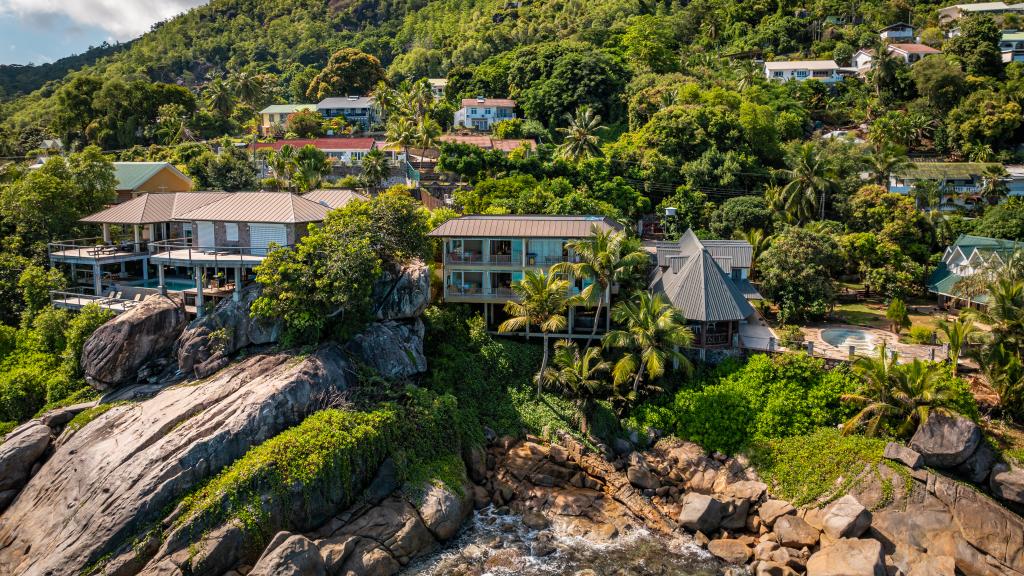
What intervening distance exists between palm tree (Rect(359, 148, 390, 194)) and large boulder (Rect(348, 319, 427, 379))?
2462cm

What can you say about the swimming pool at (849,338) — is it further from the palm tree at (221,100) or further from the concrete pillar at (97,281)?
the palm tree at (221,100)

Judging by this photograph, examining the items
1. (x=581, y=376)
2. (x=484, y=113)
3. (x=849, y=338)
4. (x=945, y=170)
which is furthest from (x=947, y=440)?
(x=484, y=113)

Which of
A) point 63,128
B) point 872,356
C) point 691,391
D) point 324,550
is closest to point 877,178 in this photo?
point 872,356

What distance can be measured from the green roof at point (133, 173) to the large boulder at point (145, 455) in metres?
23.0

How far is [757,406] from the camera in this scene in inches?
1244

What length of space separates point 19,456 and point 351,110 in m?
67.8

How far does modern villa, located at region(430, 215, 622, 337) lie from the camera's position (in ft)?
120

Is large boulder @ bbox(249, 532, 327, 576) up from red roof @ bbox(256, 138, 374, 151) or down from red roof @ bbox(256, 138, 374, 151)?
down

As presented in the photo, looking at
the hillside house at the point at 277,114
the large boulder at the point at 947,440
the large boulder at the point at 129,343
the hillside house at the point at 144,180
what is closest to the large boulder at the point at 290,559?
the large boulder at the point at 129,343

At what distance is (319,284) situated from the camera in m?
29.9

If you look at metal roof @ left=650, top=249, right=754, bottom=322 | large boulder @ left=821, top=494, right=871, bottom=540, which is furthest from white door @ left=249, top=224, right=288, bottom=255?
large boulder @ left=821, top=494, right=871, bottom=540

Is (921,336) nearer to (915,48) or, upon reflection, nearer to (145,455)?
(145,455)

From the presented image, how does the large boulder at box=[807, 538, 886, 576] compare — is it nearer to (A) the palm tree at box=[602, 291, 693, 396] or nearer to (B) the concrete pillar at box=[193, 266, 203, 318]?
(A) the palm tree at box=[602, 291, 693, 396]

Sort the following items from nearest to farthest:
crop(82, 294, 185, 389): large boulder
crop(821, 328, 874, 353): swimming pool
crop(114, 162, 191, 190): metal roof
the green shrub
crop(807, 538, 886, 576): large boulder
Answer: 1. crop(807, 538, 886, 576): large boulder
2. crop(82, 294, 185, 389): large boulder
3. crop(821, 328, 874, 353): swimming pool
4. the green shrub
5. crop(114, 162, 191, 190): metal roof
